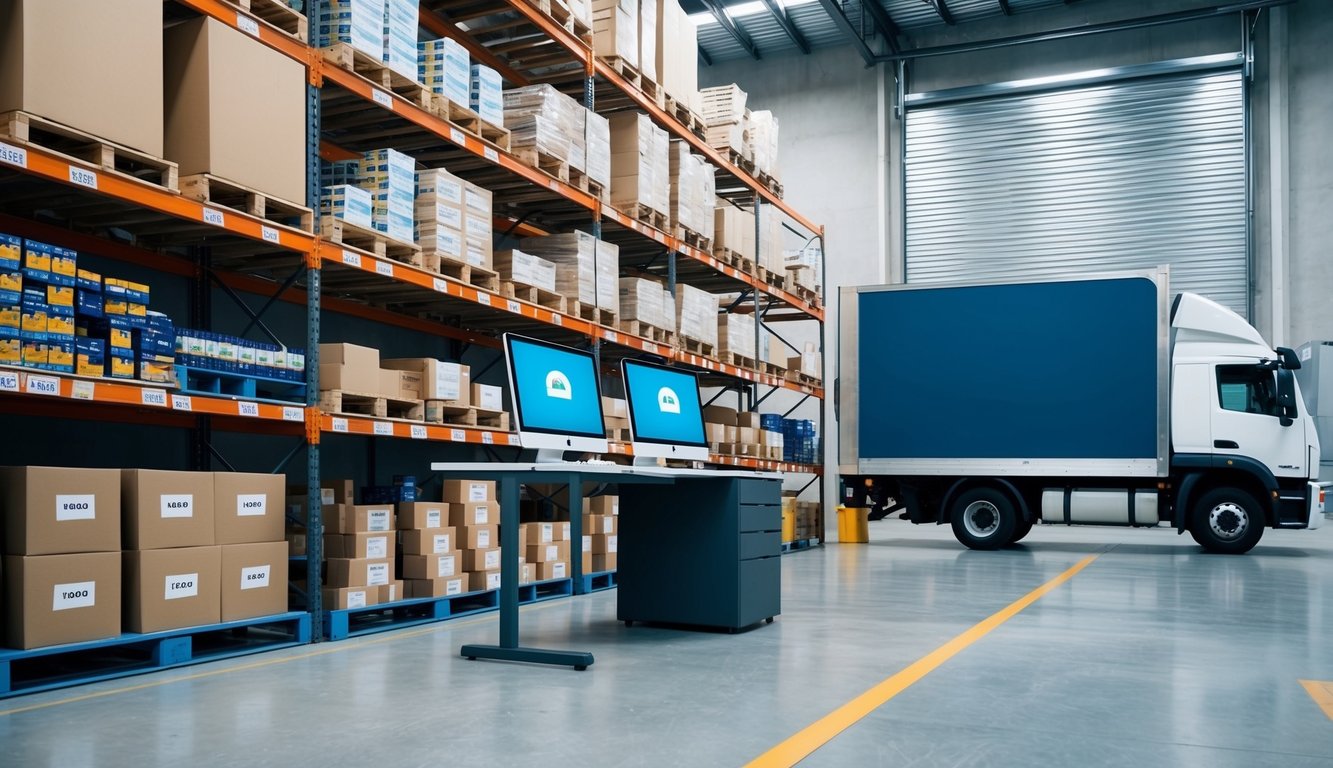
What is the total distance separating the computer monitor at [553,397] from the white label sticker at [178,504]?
1.64m

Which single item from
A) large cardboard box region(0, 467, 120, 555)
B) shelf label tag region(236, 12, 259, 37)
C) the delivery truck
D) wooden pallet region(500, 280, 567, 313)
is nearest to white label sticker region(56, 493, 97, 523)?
large cardboard box region(0, 467, 120, 555)

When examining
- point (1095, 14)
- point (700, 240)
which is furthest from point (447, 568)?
point (1095, 14)

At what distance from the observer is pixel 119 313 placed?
200 inches

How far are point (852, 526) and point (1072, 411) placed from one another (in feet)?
12.1

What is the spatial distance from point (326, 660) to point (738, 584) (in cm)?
226

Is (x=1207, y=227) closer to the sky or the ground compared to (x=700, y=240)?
closer to the sky

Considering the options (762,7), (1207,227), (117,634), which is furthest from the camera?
(762,7)

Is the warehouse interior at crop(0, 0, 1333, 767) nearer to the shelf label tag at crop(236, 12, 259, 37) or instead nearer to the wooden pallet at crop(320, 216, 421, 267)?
the wooden pallet at crop(320, 216, 421, 267)

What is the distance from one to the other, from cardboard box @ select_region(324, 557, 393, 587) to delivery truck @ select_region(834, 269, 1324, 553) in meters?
8.15

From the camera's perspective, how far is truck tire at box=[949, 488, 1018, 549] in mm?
13219

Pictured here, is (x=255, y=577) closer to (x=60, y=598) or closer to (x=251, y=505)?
(x=251, y=505)

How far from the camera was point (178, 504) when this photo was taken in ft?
17.5

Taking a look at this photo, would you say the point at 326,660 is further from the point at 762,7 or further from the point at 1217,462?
the point at 762,7

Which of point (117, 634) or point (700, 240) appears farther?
point (700, 240)
